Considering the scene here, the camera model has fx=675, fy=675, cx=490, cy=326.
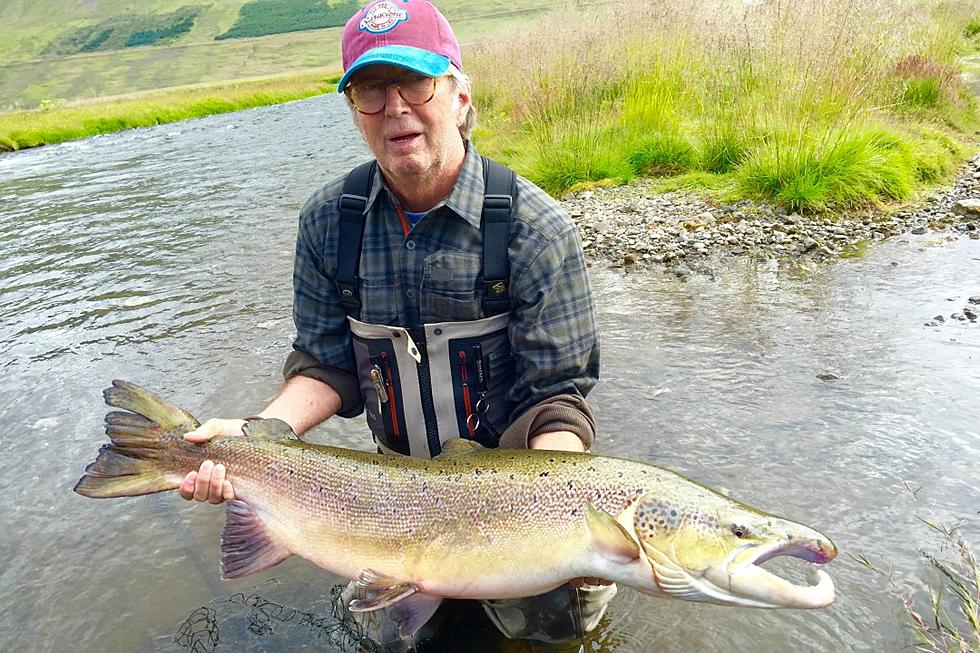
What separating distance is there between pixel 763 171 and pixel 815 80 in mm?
1044

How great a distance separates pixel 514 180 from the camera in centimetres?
271

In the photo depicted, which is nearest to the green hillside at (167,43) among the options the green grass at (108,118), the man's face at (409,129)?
the green grass at (108,118)

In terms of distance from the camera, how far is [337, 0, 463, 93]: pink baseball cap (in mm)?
2373

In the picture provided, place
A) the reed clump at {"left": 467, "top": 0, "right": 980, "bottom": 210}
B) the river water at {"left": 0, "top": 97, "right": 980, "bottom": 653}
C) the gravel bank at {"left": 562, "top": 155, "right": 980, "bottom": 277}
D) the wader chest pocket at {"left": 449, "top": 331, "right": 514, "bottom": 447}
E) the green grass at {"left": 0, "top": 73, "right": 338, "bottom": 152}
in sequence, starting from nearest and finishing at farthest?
the wader chest pocket at {"left": 449, "top": 331, "right": 514, "bottom": 447} → the river water at {"left": 0, "top": 97, "right": 980, "bottom": 653} → the gravel bank at {"left": 562, "top": 155, "right": 980, "bottom": 277} → the reed clump at {"left": 467, "top": 0, "right": 980, "bottom": 210} → the green grass at {"left": 0, "top": 73, "right": 338, "bottom": 152}

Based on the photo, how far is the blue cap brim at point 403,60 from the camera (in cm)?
234

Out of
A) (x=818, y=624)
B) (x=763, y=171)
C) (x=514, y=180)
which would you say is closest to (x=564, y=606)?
(x=818, y=624)

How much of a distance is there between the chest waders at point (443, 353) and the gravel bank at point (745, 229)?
4267mm

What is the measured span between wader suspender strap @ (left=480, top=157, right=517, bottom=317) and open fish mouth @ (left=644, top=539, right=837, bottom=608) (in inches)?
43.1

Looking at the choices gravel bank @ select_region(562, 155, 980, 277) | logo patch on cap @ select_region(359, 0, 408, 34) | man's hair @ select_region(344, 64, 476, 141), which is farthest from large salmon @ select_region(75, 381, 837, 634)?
gravel bank @ select_region(562, 155, 980, 277)

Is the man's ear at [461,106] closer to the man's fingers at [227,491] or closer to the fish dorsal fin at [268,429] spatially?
the fish dorsal fin at [268,429]

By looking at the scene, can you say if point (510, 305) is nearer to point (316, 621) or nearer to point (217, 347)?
point (316, 621)

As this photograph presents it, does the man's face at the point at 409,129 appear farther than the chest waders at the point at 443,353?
No

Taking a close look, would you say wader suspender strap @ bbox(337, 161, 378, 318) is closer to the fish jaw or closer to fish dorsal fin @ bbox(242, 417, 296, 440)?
fish dorsal fin @ bbox(242, 417, 296, 440)

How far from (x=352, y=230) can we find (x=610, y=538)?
1539 millimetres
